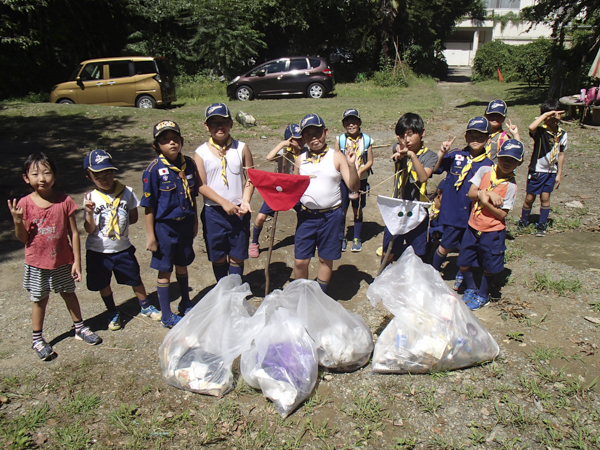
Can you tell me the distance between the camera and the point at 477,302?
12.6 ft

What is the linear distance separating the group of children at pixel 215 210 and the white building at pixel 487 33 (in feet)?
139

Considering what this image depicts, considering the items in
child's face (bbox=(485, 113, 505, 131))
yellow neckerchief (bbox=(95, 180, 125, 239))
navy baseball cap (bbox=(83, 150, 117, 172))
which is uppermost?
child's face (bbox=(485, 113, 505, 131))

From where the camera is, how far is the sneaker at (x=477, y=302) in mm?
3816

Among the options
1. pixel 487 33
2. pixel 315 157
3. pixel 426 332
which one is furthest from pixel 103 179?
pixel 487 33

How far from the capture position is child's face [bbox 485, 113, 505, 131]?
14.1 feet

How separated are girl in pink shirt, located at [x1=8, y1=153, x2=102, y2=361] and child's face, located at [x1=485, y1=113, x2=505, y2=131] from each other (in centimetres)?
384

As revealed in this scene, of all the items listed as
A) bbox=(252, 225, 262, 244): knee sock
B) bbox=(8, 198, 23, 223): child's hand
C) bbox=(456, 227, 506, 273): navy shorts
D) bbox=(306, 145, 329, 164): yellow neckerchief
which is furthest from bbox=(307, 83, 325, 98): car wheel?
bbox=(8, 198, 23, 223): child's hand

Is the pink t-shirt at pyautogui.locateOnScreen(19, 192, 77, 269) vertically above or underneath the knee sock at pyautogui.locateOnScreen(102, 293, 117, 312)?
above

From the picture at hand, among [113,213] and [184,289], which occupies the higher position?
[113,213]

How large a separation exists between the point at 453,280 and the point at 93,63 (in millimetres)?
13910

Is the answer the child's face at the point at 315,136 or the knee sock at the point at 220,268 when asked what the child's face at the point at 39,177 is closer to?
the knee sock at the point at 220,268

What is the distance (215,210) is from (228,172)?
0.32 m

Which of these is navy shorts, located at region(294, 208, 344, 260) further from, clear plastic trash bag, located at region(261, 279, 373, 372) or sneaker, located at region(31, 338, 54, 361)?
sneaker, located at region(31, 338, 54, 361)

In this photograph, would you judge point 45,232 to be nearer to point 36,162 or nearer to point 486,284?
point 36,162
